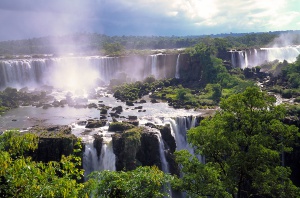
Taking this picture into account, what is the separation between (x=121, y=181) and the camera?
7.55 m

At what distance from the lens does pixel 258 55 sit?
66.3 meters

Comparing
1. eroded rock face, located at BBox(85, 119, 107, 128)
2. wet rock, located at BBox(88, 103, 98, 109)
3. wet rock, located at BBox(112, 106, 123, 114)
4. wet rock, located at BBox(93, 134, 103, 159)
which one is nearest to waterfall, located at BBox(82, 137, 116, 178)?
wet rock, located at BBox(93, 134, 103, 159)

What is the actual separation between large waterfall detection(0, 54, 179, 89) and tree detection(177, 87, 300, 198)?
39.7m

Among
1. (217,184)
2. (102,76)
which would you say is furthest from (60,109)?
(217,184)

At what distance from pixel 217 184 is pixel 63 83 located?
45.0 metres

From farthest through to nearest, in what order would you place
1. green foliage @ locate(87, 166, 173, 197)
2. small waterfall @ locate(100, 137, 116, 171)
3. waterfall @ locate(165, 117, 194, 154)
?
waterfall @ locate(165, 117, 194, 154) → small waterfall @ locate(100, 137, 116, 171) → green foliage @ locate(87, 166, 173, 197)

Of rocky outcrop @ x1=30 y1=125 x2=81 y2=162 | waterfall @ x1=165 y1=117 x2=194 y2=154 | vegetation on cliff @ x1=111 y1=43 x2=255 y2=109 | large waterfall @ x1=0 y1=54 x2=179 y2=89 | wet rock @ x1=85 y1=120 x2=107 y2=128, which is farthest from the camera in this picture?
large waterfall @ x1=0 y1=54 x2=179 y2=89

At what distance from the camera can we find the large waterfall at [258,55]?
202 ft

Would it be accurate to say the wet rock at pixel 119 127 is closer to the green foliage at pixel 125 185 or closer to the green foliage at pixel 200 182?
the green foliage at pixel 200 182

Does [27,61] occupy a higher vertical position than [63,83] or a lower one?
higher

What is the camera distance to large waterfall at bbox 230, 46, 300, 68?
61.7 m

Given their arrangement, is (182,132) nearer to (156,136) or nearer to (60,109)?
(156,136)

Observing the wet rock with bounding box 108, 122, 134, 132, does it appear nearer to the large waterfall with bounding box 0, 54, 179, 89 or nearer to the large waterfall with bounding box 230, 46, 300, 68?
the large waterfall with bounding box 0, 54, 179, 89

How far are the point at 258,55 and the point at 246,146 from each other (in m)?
58.5
